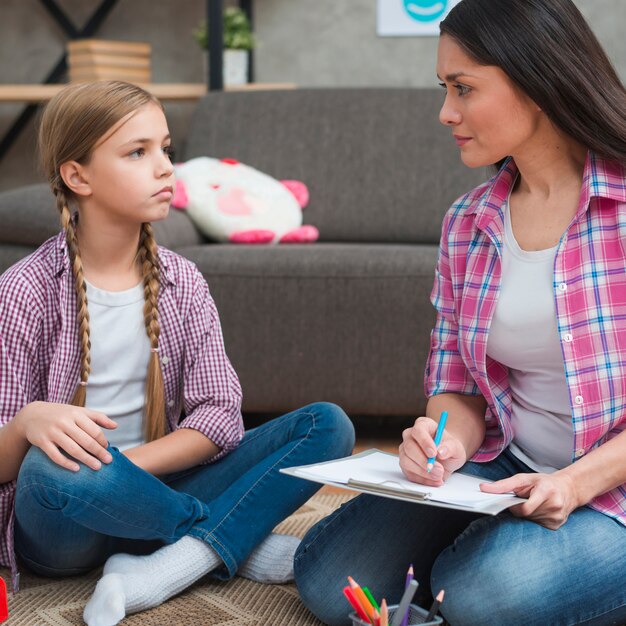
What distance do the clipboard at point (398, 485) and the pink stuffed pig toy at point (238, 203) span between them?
4.34 feet

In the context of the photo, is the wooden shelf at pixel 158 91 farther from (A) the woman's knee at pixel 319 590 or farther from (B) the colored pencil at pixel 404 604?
(B) the colored pencil at pixel 404 604

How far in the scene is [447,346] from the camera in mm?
1296

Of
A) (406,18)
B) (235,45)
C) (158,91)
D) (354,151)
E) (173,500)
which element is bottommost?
(173,500)

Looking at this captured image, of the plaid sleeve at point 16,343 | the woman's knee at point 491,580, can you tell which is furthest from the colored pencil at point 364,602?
the plaid sleeve at point 16,343

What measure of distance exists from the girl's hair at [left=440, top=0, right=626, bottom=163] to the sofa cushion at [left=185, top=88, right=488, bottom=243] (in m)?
1.43

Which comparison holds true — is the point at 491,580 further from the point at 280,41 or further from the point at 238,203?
the point at 280,41

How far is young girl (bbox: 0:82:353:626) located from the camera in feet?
4.24

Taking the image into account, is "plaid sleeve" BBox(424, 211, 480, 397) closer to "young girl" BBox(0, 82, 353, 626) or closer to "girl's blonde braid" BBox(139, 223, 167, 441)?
"young girl" BBox(0, 82, 353, 626)

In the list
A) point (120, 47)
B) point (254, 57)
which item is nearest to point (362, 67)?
point (254, 57)

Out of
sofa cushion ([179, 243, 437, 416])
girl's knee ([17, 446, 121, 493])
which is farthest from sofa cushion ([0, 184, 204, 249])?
girl's knee ([17, 446, 121, 493])

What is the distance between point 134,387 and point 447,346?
0.45 m

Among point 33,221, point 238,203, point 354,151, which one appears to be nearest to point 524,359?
point 33,221

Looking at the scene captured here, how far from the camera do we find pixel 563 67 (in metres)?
1.10

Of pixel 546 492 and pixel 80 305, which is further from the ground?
pixel 80 305
